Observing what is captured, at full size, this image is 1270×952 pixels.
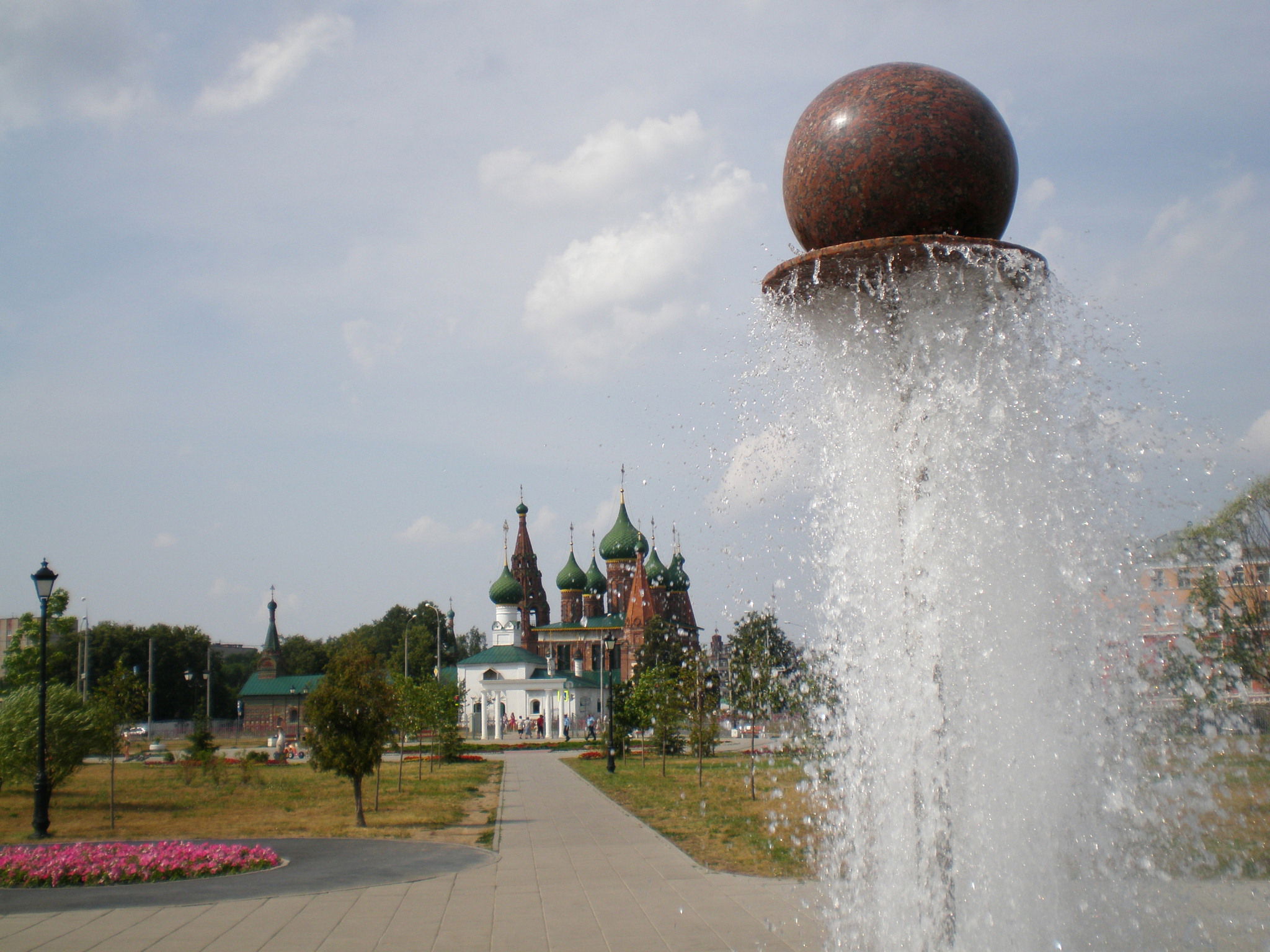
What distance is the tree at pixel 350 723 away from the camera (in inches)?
702

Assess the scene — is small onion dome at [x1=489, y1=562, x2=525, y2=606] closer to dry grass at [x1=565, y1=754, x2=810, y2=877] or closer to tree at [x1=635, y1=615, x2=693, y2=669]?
tree at [x1=635, y1=615, x2=693, y2=669]

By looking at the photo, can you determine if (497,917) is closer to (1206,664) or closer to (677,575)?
(1206,664)

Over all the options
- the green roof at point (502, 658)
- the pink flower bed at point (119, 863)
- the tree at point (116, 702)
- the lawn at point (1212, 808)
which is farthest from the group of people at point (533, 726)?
the pink flower bed at point (119, 863)

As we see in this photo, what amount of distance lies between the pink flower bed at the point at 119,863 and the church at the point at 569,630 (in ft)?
165

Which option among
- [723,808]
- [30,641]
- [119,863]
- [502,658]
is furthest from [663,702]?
[502,658]

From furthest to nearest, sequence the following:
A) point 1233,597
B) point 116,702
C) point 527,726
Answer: point 527,726, point 1233,597, point 116,702

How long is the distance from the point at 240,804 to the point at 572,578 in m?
58.3

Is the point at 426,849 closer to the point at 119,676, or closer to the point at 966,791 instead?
the point at 966,791

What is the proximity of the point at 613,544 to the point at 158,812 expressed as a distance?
5686 centimetres

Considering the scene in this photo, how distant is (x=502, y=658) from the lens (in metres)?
70.6

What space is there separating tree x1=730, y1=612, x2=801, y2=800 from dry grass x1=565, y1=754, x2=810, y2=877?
117cm

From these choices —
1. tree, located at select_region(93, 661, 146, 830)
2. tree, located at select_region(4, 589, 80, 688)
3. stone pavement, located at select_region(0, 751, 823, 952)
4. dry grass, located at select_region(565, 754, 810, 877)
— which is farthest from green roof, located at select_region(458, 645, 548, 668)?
stone pavement, located at select_region(0, 751, 823, 952)

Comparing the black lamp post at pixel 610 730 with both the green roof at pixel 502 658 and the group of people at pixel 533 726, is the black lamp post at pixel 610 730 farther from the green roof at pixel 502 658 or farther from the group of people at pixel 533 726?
the green roof at pixel 502 658

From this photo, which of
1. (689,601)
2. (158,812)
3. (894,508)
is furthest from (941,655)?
(689,601)
